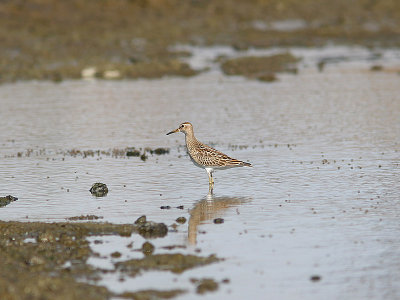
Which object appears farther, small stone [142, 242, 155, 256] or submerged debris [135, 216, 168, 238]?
submerged debris [135, 216, 168, 238]

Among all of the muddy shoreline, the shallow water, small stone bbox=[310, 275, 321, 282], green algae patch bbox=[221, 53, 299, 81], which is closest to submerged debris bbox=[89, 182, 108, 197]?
the shallow water

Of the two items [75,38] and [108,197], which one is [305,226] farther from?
[75,38]

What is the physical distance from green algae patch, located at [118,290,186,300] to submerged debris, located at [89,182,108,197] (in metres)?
7.34

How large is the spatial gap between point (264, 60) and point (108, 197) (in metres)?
27.2

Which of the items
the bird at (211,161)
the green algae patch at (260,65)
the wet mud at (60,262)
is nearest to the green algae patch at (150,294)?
the wet mud at (60,262)

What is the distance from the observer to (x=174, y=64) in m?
43.4

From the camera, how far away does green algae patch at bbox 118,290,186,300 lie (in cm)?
1245

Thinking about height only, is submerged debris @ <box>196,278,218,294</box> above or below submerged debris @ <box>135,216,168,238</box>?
below

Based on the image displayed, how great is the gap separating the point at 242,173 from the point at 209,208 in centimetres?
424

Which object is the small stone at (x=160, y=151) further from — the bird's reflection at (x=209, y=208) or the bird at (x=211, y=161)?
the bird's reflection at (x=209, y=208)

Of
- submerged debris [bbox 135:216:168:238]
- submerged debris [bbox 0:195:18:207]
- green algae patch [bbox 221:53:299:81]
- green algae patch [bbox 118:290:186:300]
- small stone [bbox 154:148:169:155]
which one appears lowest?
green algae patch [bbox 118:290:186:300]

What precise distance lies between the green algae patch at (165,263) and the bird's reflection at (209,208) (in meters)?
1.87

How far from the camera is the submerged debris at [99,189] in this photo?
65.0ft

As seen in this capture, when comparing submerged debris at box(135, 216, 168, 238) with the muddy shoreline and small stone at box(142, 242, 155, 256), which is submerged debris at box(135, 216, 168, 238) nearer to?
small stone at box(142, 242, 155, 256)
